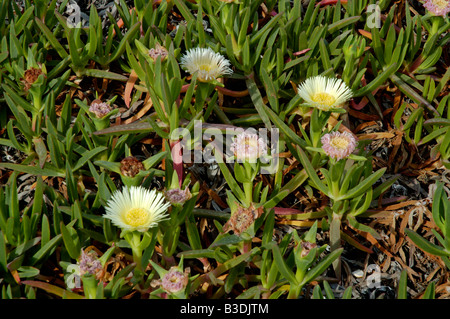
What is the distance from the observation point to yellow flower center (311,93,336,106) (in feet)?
4.83

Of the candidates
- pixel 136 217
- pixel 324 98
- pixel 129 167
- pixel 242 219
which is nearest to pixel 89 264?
pixel 136 217

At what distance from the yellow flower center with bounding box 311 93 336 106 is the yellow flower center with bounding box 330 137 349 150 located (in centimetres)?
16

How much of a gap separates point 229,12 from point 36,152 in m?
0.72

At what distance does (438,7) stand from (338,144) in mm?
712

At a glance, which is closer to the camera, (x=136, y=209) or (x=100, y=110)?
(x=136, y=209)

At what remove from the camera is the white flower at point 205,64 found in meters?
1.50

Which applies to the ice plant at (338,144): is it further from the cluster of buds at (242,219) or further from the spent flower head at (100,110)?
the spent flower head at (100,110)

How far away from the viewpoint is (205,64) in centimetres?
156

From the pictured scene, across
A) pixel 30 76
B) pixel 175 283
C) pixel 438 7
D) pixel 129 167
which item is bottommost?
pixel 175 283

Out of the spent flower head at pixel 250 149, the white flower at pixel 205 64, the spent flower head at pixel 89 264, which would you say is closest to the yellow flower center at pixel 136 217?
the spent flower head at pixel 89 264

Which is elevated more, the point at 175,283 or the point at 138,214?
the point at 138,214

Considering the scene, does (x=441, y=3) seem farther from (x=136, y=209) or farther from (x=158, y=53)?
(x=136, y=209)
